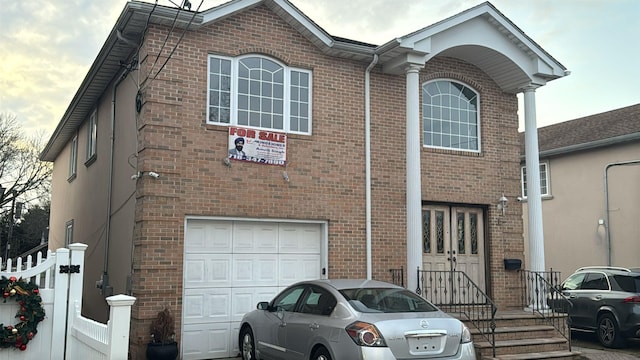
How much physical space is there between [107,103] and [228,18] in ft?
15.1

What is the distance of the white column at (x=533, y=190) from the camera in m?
12.7

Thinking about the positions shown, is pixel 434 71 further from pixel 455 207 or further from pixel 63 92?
pixel 63 92

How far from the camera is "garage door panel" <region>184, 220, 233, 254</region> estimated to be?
10.6 metres

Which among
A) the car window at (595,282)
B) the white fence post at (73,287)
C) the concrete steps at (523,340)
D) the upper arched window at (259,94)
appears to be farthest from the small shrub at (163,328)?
the car window at (595,282)

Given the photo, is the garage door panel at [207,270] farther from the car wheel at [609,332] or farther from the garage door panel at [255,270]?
the car wheel at [609,332]

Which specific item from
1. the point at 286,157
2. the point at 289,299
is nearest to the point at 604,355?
the point at 289,299

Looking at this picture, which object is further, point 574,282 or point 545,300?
point 574,282

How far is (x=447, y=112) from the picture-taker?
44.0 feet

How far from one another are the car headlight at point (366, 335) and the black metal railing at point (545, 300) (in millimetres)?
5580

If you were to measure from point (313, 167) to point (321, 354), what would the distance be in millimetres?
4747

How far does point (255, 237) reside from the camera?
11227 millimetres

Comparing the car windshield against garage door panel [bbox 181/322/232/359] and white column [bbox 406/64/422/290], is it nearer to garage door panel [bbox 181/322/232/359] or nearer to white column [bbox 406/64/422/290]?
white column [bbox 406/64/422/290]

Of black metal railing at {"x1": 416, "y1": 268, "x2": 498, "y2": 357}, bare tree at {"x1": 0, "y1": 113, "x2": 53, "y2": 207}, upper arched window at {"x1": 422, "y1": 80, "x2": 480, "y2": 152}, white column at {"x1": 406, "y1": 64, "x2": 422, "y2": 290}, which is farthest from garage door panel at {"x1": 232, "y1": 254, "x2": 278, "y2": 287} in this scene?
bare tree at {"x1": 0, "y1": 113, "x2": 53, "y2": 207}

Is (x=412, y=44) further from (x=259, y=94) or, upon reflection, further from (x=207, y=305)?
(x=207, y=305)
